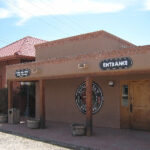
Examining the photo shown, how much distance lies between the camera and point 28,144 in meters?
9.39

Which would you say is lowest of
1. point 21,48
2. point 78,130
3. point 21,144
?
point 21,144

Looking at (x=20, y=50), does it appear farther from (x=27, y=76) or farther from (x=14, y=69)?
(x=27, y=76)

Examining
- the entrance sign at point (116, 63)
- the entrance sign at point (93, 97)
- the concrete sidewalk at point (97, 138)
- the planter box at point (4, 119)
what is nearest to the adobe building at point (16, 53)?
the planter box at point (4, 119)

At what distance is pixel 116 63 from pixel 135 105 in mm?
3364

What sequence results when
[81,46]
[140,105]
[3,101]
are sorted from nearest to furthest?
[140,105], [81,46], [3,101]

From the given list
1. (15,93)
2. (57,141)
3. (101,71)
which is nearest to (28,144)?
(57,141)

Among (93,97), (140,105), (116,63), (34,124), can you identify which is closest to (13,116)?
(34,124)

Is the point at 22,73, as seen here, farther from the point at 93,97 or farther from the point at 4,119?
the point at 93,97

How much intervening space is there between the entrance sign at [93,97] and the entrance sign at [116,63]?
11.4 ft

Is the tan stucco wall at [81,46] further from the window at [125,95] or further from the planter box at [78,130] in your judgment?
the planter box at [78,130]

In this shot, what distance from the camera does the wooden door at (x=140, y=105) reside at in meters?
11.5

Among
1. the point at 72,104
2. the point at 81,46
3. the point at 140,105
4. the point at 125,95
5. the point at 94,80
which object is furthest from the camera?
the point at 72,104

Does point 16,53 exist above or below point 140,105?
above

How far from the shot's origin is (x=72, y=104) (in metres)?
14.3
